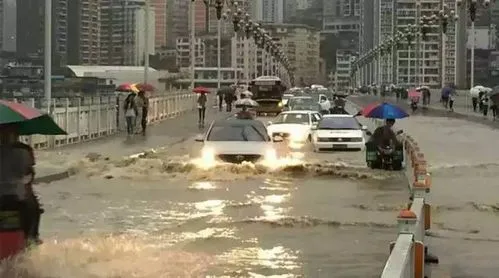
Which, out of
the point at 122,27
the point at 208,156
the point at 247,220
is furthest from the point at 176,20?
the point at 247,220

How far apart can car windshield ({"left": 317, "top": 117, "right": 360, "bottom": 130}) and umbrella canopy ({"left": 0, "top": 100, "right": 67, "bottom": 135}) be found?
25.9 meters

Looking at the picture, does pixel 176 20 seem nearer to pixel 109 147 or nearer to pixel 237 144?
pixel 109 147

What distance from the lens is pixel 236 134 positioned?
26.0 m

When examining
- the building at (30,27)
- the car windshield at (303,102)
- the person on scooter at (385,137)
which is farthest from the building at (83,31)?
the person on scooter at (385,137)

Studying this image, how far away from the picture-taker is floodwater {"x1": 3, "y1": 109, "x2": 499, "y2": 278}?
11.3 meters

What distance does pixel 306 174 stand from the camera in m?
24.7

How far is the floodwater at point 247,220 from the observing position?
37.2ft

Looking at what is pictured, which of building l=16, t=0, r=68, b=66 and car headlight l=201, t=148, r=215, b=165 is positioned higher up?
building l=16, t=0, r=68, b=66

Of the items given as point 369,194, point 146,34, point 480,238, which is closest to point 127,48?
point 146,34

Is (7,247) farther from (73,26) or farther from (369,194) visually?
(73,26)

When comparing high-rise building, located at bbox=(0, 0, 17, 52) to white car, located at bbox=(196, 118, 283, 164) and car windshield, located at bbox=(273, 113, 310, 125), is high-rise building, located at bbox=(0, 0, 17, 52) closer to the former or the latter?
car windshield, located at bbox=(273, 113, 310, 125)

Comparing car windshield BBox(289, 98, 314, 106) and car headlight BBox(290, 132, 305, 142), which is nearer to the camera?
car headlight BBox(290, 132, 305, 142)

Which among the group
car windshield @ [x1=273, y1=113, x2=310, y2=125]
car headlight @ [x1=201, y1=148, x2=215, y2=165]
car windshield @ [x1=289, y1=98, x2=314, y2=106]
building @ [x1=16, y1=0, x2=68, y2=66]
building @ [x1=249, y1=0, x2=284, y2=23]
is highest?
building @ [x1=249, y1=0, x2=284, y2=23]

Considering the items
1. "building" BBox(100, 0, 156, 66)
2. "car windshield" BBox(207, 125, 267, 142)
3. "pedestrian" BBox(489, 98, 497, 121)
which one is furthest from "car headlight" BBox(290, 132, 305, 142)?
"building" BBox(100, 0, 156, 66)
